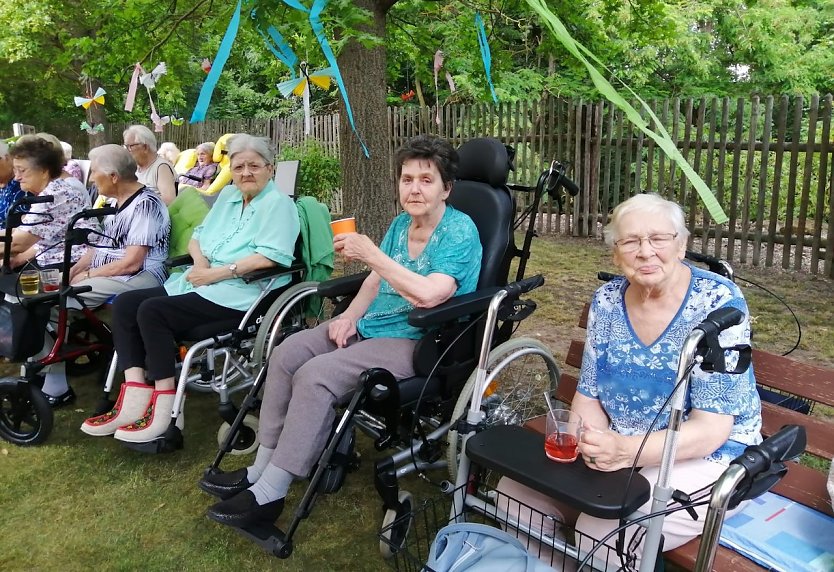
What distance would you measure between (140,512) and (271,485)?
717 mm

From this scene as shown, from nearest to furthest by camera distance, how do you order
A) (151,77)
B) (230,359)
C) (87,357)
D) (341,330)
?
1. (341,330)
2. (230,359)
3. (87,357)
4. (151,77)

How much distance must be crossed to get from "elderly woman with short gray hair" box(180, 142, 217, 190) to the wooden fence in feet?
9.00

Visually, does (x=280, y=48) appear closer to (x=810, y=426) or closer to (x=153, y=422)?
(x=153, y=422)

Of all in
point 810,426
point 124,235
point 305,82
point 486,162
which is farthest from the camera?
point 124,235

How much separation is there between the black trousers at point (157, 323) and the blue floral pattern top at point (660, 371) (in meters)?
1.81

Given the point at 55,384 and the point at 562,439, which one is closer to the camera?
the point at 562,439

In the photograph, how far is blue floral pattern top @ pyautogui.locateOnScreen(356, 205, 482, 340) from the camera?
239 centimetres

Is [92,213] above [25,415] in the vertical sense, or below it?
above

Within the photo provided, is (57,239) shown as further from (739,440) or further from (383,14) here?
(739,440)

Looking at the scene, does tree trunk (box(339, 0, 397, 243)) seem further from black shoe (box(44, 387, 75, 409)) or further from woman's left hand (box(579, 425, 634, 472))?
woman's left hand (box(579, 425, 634, 472))

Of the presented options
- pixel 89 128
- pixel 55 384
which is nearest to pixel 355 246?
pixel 55 384

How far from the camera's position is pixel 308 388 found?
7.14 ft

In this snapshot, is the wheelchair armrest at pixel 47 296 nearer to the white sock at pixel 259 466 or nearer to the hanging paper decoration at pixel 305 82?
the hanging paper decoration at pixel 305 82

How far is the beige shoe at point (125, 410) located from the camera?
9.40 feet
